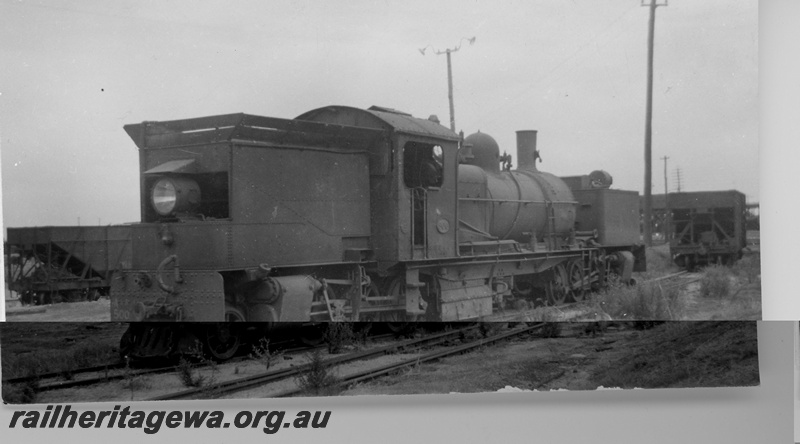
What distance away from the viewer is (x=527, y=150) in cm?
742

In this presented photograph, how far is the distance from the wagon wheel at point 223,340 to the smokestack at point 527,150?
3.30 metres

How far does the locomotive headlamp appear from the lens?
6.67 m

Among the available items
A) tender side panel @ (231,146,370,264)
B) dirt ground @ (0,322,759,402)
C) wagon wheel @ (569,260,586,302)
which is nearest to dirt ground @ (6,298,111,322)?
dirt ground @ (0,322,759,402)

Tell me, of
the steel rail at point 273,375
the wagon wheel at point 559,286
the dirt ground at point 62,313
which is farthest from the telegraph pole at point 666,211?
the dirt ground at point 62,313

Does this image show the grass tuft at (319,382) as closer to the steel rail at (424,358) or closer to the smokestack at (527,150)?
the steel rail at (424,358)

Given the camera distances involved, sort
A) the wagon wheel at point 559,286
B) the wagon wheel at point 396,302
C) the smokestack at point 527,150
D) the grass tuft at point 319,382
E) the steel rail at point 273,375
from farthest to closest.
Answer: the wagon wheel at point 559,286 < the wagon wheel at point 396,302 < the smokestack at point 527,150 < the grass tuft at point 319,382 < the steel rail at point 273,375

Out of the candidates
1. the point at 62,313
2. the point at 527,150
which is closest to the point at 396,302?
the point at 527,150

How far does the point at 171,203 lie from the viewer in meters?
6.69

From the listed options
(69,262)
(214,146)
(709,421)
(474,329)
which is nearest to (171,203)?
(214,146)

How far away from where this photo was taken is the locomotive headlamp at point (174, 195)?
21.9 ft

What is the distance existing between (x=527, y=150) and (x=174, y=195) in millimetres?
3443

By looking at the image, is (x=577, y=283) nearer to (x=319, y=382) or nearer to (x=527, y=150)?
(x=527, y=150)

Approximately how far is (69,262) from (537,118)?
5936mm

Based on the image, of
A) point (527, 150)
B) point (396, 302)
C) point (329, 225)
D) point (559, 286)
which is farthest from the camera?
point (559, 286)
